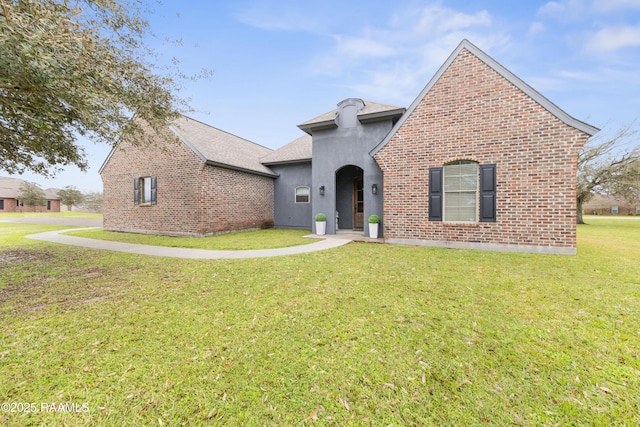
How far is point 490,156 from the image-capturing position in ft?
25.1

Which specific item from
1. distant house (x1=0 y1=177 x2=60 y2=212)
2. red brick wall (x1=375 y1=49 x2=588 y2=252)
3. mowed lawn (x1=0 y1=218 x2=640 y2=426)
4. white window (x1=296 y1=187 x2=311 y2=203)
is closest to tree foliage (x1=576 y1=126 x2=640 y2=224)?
red brick wall (x1=375 y1=49 x2=588 y2=252)

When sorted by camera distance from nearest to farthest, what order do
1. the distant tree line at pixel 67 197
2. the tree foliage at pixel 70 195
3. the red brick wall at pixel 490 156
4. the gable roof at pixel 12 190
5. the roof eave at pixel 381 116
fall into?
1. the red brick wall at pixel 490 156
2. the roof eave at pixel 381 116
3. the distant tree line at pixel 67 197
4. the gable roof at pixel 12 190
5. the tree foliage at pixel 70 195

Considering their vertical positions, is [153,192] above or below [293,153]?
below

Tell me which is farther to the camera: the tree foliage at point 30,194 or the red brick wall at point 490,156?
the tree foliage at point 30,194

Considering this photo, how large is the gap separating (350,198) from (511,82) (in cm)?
773

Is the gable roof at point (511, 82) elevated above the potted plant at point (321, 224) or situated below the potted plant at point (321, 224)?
above

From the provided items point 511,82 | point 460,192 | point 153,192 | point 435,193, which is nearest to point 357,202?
point 435,193

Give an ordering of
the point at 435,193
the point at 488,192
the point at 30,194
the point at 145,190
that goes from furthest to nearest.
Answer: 1. the point at 30,194
2. the point at 145,190
3. the point at 435,193
4. the point at 488,192

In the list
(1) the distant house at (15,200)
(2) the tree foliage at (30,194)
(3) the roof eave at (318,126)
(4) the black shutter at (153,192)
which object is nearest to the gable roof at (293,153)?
(3) the roof eave at (318,126)

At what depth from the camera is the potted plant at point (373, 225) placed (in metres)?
9.92

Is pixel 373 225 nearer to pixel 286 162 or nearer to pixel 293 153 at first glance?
pixel 286 162

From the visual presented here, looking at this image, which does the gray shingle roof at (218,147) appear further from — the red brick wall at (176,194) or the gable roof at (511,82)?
the gable roof at (511,82)

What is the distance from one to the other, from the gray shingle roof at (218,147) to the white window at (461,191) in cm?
962

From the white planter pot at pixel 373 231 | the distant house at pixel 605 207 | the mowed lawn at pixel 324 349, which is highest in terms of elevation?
the distant house at pixel 605 207
